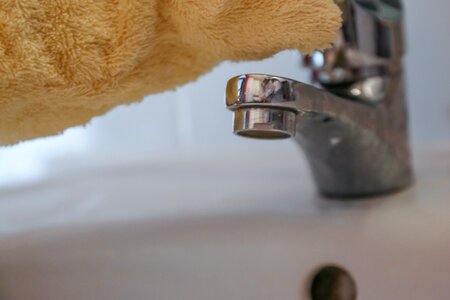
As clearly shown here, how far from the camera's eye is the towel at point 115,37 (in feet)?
0.75

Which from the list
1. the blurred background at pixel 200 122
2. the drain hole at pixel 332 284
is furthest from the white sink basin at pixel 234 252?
the blurred background at pixel 200 122

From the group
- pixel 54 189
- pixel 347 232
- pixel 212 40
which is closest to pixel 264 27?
pixel 212 40

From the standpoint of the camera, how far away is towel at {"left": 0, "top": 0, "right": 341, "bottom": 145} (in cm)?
23

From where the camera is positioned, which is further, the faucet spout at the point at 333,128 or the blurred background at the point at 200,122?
the blurred background at the point at 200,122

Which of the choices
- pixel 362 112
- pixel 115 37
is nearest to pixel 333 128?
pixel 362 112

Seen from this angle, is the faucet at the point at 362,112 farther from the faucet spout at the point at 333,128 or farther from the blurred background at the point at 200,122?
the blurred background at the point at 200,122

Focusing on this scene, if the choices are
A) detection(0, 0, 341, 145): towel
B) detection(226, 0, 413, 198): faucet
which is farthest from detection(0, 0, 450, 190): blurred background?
detection(0, 0, 341, 145): towel

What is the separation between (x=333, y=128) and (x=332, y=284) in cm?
9

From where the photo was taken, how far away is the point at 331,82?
0.40 m

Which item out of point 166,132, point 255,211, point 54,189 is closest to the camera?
point 255,211

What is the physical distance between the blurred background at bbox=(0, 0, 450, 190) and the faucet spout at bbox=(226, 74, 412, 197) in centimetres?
12

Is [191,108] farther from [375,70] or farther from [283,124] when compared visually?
[283,124]

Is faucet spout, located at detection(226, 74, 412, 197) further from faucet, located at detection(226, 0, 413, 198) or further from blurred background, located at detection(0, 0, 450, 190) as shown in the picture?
blurred background, located at detection(0, 0, 450, 190)

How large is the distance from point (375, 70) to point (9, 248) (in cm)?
27
